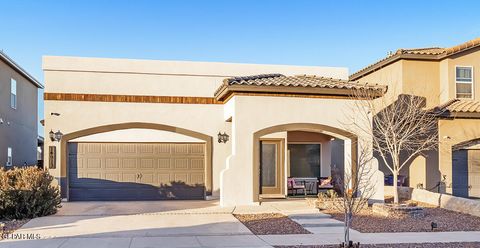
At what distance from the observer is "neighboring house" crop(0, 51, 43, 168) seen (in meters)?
20.9

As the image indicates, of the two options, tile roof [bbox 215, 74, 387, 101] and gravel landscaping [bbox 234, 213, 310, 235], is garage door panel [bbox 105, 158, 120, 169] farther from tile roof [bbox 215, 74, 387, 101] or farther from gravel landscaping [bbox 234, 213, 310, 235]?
gravel landscaping [bbox 234, 213, 310, 235]

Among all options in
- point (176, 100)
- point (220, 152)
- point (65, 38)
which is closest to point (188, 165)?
point (220, 152)

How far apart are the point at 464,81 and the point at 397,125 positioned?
6.93m

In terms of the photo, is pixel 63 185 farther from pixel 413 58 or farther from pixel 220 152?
pixel 413 58

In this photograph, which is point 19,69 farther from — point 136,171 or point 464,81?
point 464,81

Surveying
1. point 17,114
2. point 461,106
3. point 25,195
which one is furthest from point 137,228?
point 17,114

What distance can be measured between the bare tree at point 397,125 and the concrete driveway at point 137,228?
5621mm

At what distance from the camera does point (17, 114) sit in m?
23.4

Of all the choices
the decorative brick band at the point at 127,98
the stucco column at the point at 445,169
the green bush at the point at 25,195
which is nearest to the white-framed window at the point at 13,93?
the decorative brick band at the point at 127,98

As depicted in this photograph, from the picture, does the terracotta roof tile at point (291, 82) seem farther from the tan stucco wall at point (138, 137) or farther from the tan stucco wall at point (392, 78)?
the tan stucco wall at point (138, 137)

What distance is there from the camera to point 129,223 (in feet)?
41.4

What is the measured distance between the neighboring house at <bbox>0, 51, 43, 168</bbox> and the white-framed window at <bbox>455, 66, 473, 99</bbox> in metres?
19.3

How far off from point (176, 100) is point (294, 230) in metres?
8.72

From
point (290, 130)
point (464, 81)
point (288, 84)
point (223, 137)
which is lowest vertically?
point (223, 137)
